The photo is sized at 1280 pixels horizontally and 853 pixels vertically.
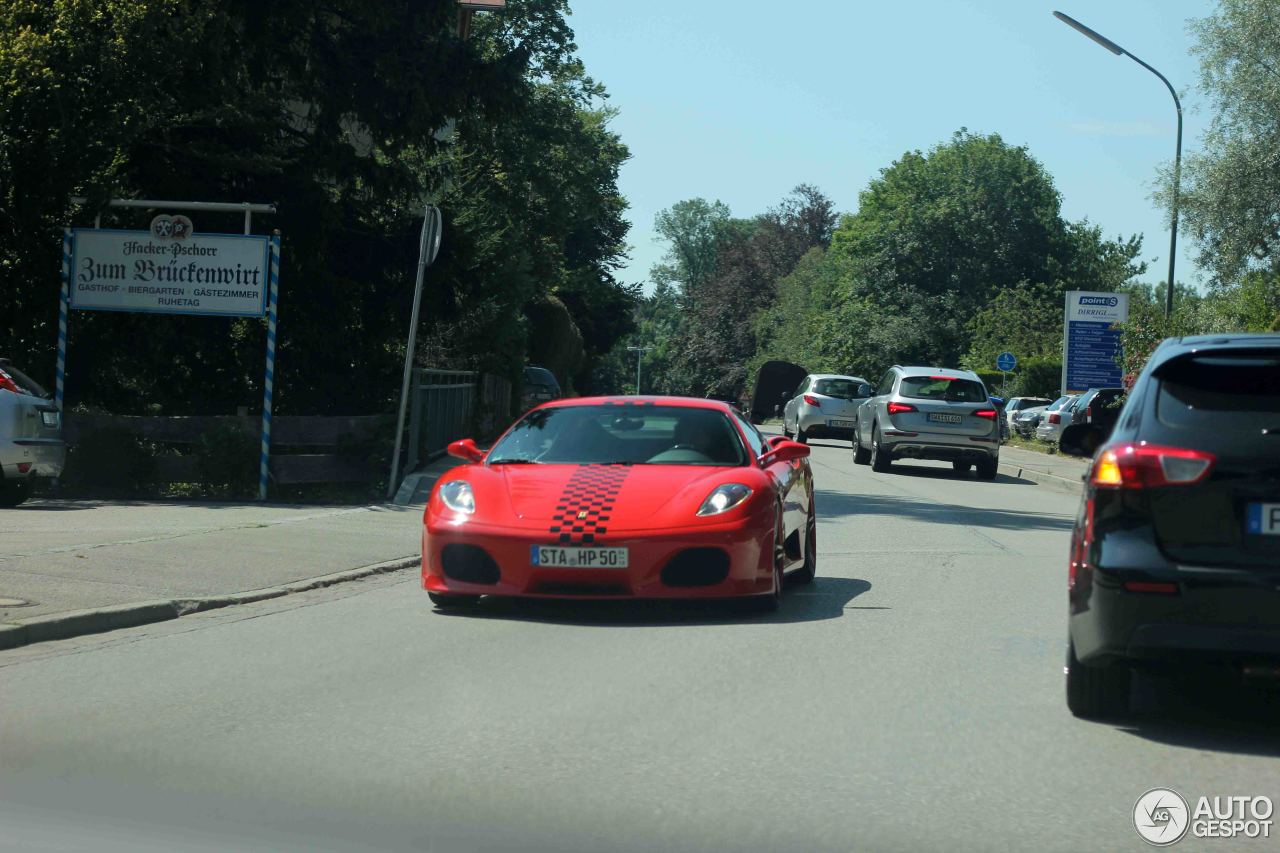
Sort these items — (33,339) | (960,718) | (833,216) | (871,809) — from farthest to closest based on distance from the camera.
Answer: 1. (833,216)
2. (33,339)
3. (960,718)
4. (871,809)

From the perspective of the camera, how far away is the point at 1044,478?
2989 cm

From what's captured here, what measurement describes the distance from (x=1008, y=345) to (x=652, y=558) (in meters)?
63.5

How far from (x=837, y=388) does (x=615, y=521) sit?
2878cm

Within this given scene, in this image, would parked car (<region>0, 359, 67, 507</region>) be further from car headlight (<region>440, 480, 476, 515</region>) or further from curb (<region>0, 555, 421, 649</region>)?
car headlight (<region>440, 480, 476, 515</region>)

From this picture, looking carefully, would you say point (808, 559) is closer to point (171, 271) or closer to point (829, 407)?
point (171, 271)

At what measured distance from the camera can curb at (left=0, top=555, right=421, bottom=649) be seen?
837 centimetres

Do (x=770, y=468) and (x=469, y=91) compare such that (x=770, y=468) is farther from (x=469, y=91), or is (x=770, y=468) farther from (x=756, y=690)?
(x=469, y=91)

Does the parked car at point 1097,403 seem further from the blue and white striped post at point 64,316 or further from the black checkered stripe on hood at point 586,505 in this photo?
the black checkered stripe on hood at point 586,505

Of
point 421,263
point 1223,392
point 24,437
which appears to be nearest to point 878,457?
point 421,263

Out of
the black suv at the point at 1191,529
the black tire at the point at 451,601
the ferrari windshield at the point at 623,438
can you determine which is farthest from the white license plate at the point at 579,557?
the black suv at the point at 1191,529

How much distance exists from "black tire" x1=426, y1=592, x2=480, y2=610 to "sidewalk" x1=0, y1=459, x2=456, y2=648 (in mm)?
1326

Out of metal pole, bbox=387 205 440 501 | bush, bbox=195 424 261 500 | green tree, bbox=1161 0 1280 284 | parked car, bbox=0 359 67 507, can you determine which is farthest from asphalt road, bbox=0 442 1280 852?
green tree, bbox=1161 0 1280 284

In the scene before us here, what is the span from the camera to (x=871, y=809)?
17.0ft

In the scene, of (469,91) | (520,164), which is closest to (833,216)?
(520,164)
